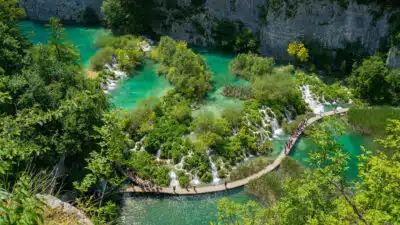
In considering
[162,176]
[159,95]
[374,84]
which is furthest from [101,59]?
[374,84]

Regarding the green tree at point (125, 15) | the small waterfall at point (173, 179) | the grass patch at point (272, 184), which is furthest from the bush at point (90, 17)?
the grass patch at point (272, 184)

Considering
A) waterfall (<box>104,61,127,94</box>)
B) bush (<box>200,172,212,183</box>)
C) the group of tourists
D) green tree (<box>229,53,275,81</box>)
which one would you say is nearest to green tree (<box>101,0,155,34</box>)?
waterfall (<box>104,61,127,94</box>)

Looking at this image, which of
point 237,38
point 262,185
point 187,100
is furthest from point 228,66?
point 262,185

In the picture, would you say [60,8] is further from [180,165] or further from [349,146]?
[349,146]

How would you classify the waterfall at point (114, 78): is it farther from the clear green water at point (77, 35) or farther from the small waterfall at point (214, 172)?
the small waterfall at point (214, 172)

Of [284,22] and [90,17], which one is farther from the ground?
[284,22]

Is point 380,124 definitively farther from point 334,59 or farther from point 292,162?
point 334,59
